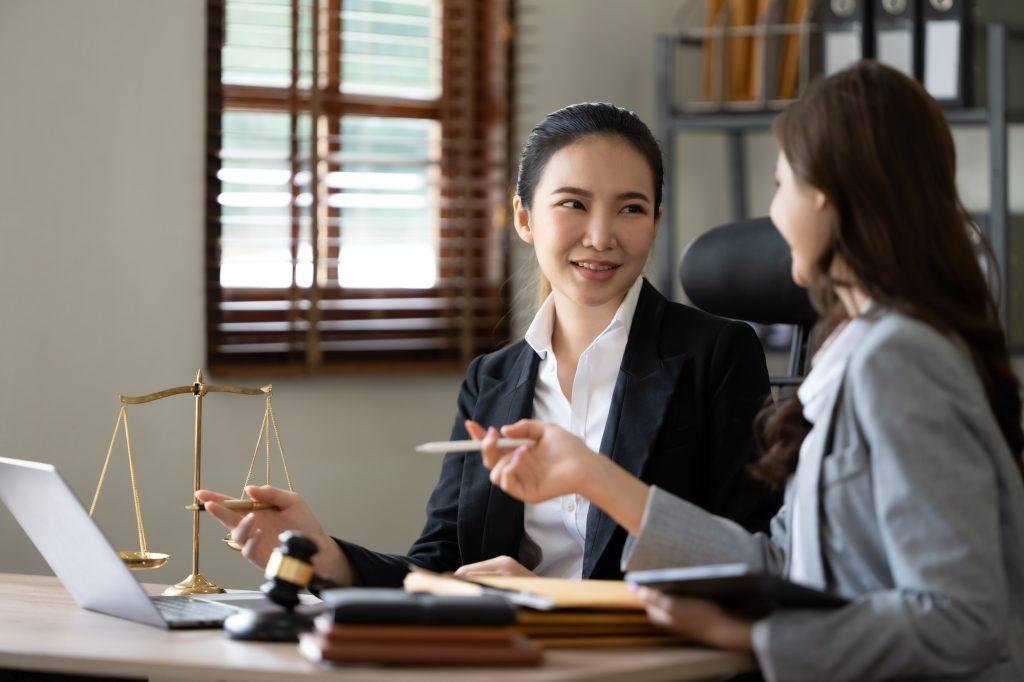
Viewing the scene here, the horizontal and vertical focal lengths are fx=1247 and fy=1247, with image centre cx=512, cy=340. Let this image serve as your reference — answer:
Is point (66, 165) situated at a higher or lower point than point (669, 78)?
lower

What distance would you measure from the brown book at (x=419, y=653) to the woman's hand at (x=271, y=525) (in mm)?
521

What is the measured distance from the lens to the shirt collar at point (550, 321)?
6.45ft

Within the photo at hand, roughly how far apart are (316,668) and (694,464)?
848mm

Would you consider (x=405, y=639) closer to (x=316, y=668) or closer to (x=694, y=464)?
(x=316, y=668)

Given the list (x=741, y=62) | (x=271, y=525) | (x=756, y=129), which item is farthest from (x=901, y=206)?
(x=741, y=62)

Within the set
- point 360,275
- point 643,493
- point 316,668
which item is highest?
point 360,275

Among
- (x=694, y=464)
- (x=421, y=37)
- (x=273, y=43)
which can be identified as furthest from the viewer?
(x=421, y=37)

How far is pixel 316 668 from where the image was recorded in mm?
1157

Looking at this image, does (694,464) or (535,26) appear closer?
(694,464)

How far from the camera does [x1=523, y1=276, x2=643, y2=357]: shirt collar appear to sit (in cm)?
197

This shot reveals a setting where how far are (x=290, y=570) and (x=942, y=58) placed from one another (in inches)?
96.0

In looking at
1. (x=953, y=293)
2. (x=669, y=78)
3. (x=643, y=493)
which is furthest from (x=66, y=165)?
(x=953, y=293)

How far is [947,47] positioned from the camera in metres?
3.13

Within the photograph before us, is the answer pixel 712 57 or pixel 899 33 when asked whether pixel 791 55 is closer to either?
pixel 712 57
